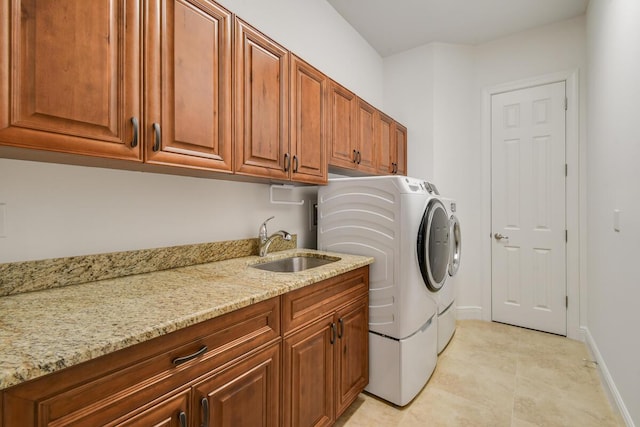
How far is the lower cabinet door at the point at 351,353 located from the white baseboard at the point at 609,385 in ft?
4.45

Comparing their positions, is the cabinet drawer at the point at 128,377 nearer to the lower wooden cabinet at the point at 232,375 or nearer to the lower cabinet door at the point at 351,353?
the lower wooden cabinet at the point at 232,375

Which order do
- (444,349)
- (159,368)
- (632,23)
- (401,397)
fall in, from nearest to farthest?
(159,368)
(632,23)
(401,397)
(444,349)

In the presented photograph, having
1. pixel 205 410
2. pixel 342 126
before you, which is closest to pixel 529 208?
pixel 342 126

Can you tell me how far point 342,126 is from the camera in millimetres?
2223

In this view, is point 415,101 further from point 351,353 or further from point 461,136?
point 351,353

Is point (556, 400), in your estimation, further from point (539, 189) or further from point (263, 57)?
point (263, 57)

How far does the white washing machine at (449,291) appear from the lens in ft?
8.04

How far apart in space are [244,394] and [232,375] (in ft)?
0.36

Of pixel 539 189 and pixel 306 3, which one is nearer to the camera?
pixel 306 3

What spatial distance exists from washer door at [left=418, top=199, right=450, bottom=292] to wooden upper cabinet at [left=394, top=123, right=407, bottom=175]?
A: 0.92m

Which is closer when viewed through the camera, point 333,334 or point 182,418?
point 182,418

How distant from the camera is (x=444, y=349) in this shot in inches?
102

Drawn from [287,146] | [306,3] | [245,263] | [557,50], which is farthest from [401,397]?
[557,50]

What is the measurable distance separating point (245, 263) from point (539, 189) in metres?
2.94
